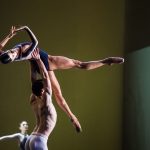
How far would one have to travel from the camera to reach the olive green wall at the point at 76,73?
84.0 inches

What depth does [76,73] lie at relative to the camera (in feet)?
7.41

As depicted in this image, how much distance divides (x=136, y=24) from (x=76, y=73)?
0.46 m

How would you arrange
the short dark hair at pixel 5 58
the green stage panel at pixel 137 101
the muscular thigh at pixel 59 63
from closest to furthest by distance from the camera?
the short dark hair at pixel 5 58, the muscular thigh at pixel 59 63, the green stage panel at pixel 137 101

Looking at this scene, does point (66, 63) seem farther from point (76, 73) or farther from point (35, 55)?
point (76, 73)

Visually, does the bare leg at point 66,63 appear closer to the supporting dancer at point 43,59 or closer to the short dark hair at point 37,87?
the supporting dancer at point 43,59

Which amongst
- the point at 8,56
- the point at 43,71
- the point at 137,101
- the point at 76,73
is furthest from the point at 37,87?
the point at 137,101

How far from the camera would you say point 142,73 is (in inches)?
91.0

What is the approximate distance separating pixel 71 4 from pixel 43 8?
6.3 inches

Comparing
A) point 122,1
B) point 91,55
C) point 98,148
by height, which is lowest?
point 98,148

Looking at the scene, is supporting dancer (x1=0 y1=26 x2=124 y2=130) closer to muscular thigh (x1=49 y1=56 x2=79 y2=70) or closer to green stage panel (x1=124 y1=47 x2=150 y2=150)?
muscular thigh (x1=49 y1=56 x2=79 y2=70)

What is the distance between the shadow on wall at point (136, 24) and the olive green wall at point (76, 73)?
5 cm

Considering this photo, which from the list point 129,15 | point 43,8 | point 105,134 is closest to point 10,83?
point 43,8

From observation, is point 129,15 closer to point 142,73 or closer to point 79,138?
point 142,73

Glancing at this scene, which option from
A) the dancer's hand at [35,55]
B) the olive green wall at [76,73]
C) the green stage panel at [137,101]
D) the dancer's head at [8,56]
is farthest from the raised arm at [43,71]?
the green stage panel at [137,101]
